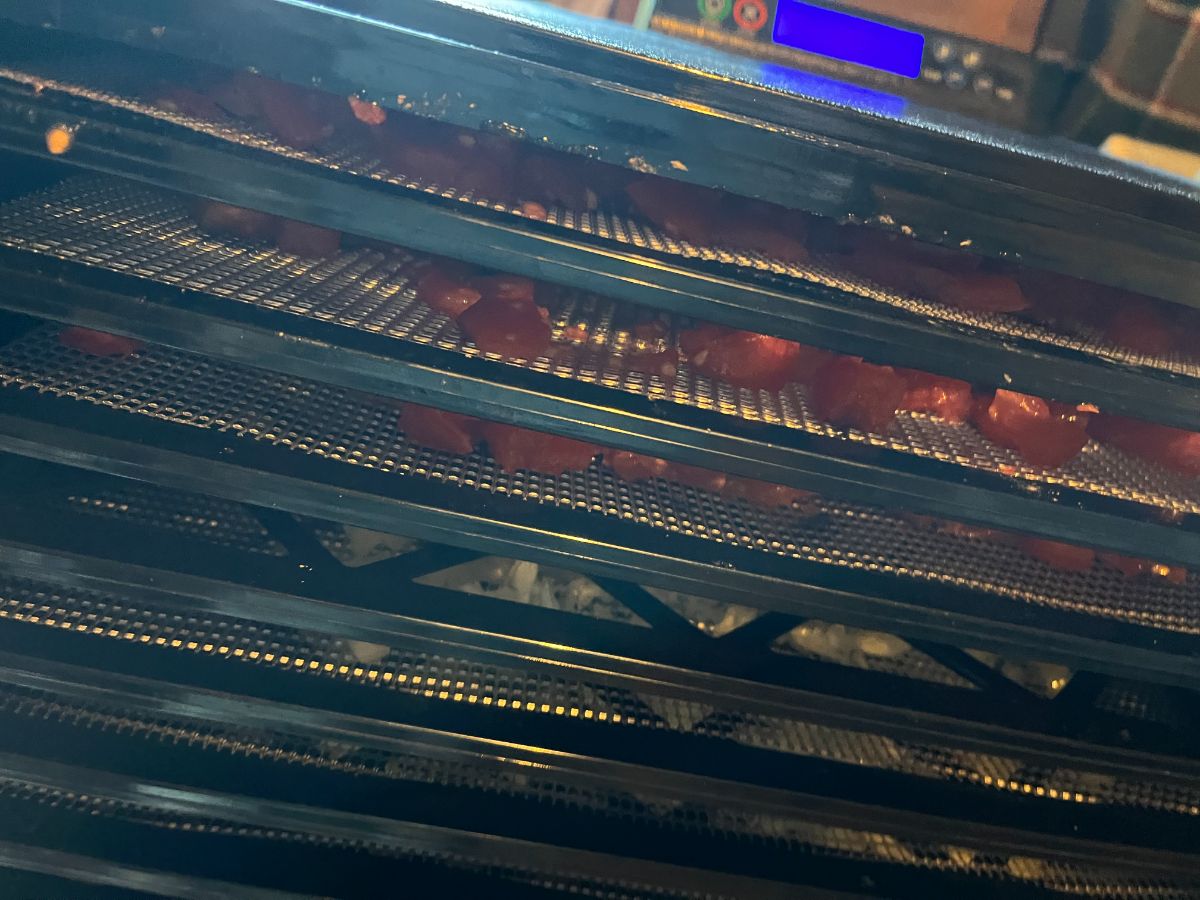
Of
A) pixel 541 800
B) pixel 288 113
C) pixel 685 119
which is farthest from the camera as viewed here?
pixel 541 800

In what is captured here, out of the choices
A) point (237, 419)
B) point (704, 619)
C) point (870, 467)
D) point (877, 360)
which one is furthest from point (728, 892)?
point (237, 419)

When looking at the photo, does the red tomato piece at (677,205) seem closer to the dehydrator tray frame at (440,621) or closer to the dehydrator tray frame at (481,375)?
the dehydrator tray frame at (481,375)

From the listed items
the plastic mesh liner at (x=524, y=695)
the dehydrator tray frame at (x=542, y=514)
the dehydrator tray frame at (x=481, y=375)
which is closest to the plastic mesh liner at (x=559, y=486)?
the dehydrator tray frame at (x=542, y=514)

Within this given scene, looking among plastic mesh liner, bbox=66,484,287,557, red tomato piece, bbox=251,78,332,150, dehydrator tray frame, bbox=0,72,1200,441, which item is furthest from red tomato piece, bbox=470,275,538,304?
plastic mesh liner, bbox=66,484,287,557

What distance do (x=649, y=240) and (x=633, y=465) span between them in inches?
12.7

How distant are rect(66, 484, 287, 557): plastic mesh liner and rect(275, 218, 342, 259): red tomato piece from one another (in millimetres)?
383

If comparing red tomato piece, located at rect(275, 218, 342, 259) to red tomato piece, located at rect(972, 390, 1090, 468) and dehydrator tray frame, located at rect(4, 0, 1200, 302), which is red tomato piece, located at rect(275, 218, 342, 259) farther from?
red tomato piece, located at rect(972, 390, 1090, 468)

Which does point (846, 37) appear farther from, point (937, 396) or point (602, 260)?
point (602, 260)

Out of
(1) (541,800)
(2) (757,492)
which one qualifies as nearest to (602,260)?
(2) (757,492)

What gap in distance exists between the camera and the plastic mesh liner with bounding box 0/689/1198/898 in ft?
3.63

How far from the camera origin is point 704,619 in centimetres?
120

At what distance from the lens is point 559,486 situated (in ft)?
3.10

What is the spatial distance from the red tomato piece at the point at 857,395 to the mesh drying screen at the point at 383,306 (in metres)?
0.02

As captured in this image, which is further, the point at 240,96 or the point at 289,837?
the point at 289,837
